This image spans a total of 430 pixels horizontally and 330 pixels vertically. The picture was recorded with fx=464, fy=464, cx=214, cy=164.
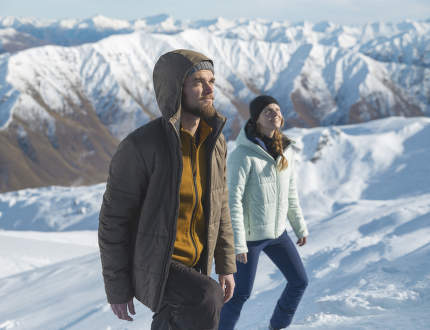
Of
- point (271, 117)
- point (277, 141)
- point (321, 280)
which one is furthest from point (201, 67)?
point (321, 280)

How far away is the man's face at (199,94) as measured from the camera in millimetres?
2803

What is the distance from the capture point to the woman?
432 cm

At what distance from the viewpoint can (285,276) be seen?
4508mm

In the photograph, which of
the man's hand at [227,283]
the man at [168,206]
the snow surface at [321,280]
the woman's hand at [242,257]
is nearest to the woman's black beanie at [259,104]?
the woman's hand at [242,257]

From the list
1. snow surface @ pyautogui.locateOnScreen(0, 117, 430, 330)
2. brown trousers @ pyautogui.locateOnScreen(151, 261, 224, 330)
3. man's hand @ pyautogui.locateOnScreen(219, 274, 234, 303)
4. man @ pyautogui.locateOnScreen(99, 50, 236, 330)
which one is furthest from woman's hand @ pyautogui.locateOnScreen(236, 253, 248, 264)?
brown trousers @ pyautogui.locateOnScreen(151, 261, 224, 330)

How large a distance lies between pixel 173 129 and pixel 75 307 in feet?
19.4

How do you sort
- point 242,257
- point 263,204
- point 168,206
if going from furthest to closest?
1. point 263,204
2. point 242,257
3. point 168,206

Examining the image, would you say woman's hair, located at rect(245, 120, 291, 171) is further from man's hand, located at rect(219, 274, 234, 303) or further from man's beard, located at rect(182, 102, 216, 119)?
man's beard, located at rect(182, 102, 216, 119)

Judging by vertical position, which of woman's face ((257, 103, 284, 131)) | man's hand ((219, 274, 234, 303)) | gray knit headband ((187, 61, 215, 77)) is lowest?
man's hand ((219, 274, 234, 303))

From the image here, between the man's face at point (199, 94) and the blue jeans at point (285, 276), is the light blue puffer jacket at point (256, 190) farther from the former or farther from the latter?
the man's face at point (199, 94)

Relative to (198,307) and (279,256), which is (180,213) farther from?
(279,256)

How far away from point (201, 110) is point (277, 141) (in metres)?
1.92

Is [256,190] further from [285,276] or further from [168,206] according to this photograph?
[168,206]

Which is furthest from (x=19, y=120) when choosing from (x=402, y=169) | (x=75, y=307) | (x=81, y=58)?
(x=75, y=307)
